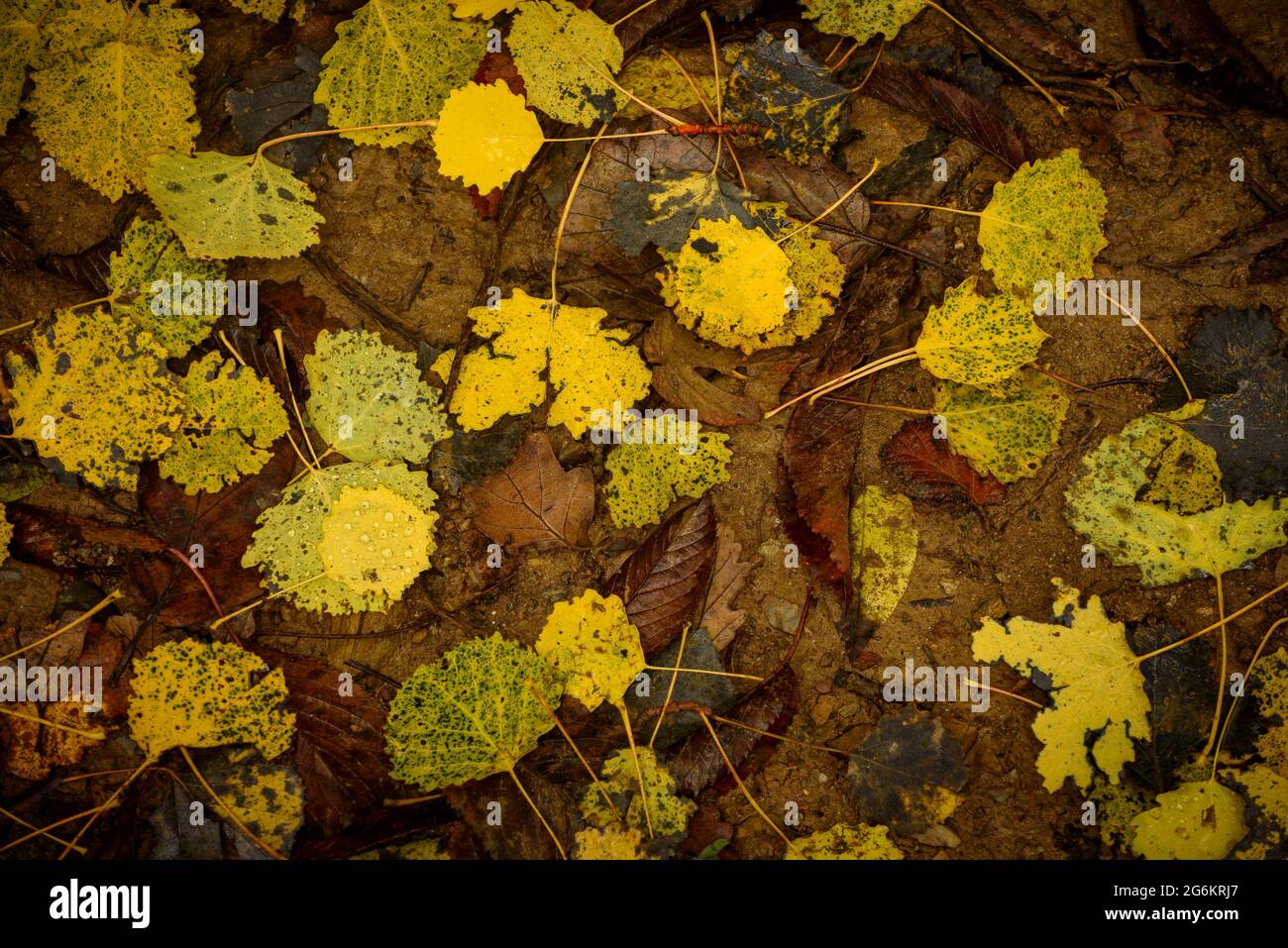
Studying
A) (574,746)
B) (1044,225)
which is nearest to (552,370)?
(574,746)

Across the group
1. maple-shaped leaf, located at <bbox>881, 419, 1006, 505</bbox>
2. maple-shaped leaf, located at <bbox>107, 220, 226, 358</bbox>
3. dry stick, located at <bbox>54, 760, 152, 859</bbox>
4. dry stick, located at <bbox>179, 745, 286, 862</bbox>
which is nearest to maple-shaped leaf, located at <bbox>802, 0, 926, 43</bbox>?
maple-shaped leaf, located at <bbox>881, 419, 1006, 505</bbox>

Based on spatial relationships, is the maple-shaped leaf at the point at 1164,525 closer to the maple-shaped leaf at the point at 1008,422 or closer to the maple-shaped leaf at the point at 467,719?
the maple-shaped leaf at the point at 1008,422

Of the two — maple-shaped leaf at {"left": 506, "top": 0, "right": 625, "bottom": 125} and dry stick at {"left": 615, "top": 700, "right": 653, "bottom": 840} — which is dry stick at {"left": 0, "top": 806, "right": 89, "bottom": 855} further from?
maple-shaped leaf at {"left": 506, "top": 0, "right": 625, "bottom": 125}

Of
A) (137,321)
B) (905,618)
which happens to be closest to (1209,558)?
(905,618)

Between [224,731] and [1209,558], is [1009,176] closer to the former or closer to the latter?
[1209,558]

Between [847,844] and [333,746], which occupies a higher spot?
[333,746]

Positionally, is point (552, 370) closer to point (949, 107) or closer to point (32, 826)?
point (949, 107)
